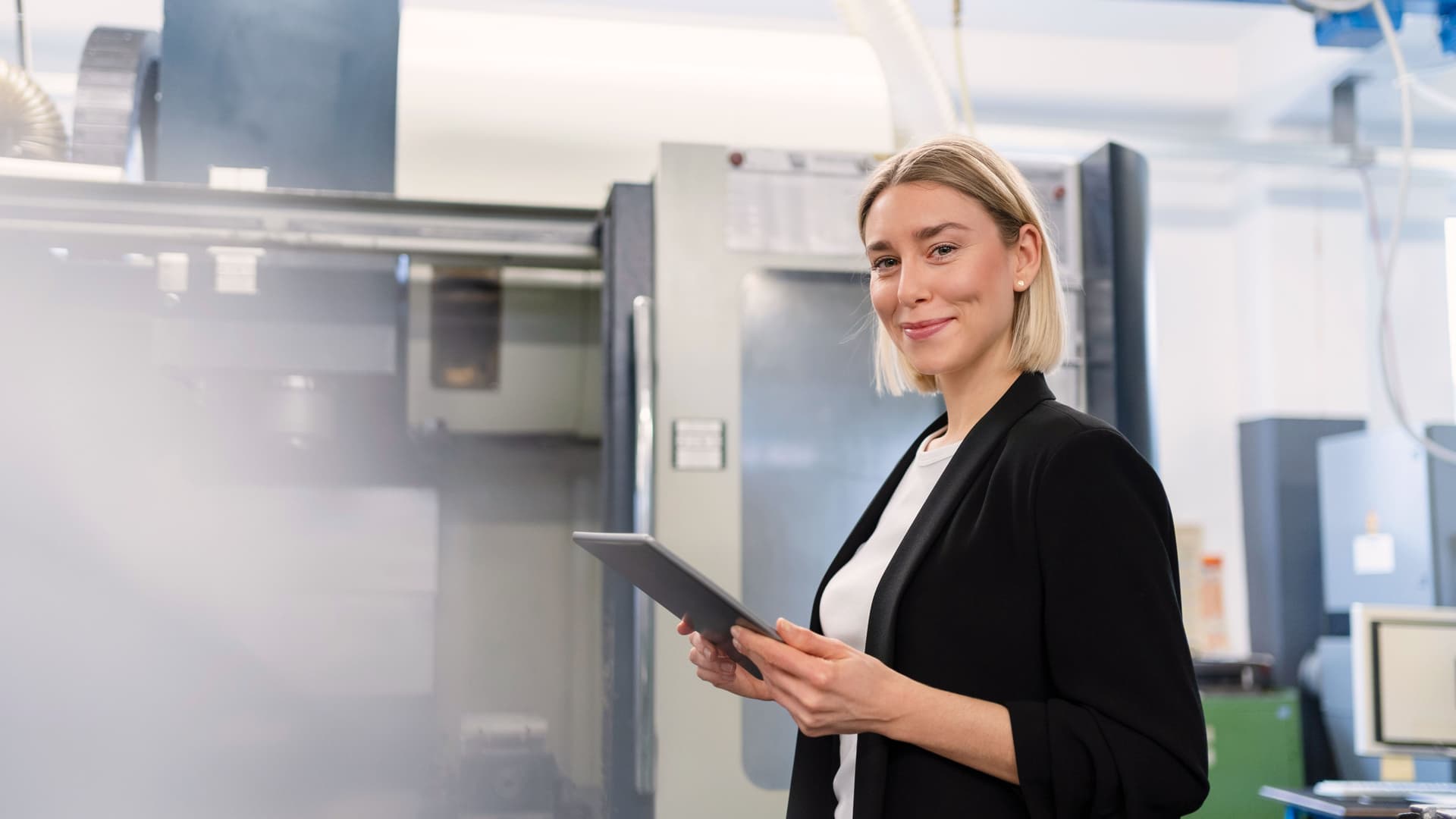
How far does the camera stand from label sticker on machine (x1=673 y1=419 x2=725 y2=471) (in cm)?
192

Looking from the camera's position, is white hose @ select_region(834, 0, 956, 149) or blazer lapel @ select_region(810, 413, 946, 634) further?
white hose @ select_region(834, 0, 956, 149)

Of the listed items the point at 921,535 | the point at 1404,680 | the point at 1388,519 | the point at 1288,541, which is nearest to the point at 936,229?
the point at 921,535

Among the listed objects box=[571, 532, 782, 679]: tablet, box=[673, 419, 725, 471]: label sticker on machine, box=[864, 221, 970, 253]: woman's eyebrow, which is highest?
box=[864, 221, 970, 253]: woman's eyebrow

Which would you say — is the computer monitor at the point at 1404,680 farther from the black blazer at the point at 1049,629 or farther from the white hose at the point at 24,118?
the white hose at the point at 24,118

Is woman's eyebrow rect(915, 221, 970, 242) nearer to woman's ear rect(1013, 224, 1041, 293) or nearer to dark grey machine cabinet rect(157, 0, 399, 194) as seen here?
woman's ear rect(1013, 224, 1041, 293)

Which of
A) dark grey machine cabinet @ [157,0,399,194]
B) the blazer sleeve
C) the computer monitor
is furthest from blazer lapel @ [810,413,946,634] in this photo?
the computer monitor

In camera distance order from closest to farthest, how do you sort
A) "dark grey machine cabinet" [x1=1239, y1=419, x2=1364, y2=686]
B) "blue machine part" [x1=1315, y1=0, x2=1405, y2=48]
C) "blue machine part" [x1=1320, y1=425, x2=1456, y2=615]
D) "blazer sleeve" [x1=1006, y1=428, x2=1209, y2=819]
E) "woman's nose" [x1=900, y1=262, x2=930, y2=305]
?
"blazer sleeve" [x1=1006, y1=428, x2=1209, y2=819], "woman's nose" [x1=900, y1=262, x2=930, y2=305], "blue machine part" [x1=1315, y1=0, x2=1405, y2=48], "blue machine part" [x1=1320, y1=425, x2=1456, y2=615], "dark grey machine cabinet" [x1=1239, y1=419, x2=1364, y2=686]

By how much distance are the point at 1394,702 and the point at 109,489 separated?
8.75ft

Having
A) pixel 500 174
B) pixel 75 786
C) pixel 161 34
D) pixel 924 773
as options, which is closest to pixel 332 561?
pixel 75 786

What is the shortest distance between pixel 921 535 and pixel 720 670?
0.27 metres

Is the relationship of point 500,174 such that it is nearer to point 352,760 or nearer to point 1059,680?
point 352,760

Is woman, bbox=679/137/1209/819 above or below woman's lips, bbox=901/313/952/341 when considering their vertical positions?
below

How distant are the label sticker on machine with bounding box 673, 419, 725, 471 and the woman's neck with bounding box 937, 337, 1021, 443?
86 centimetres

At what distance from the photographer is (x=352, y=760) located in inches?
86.4
